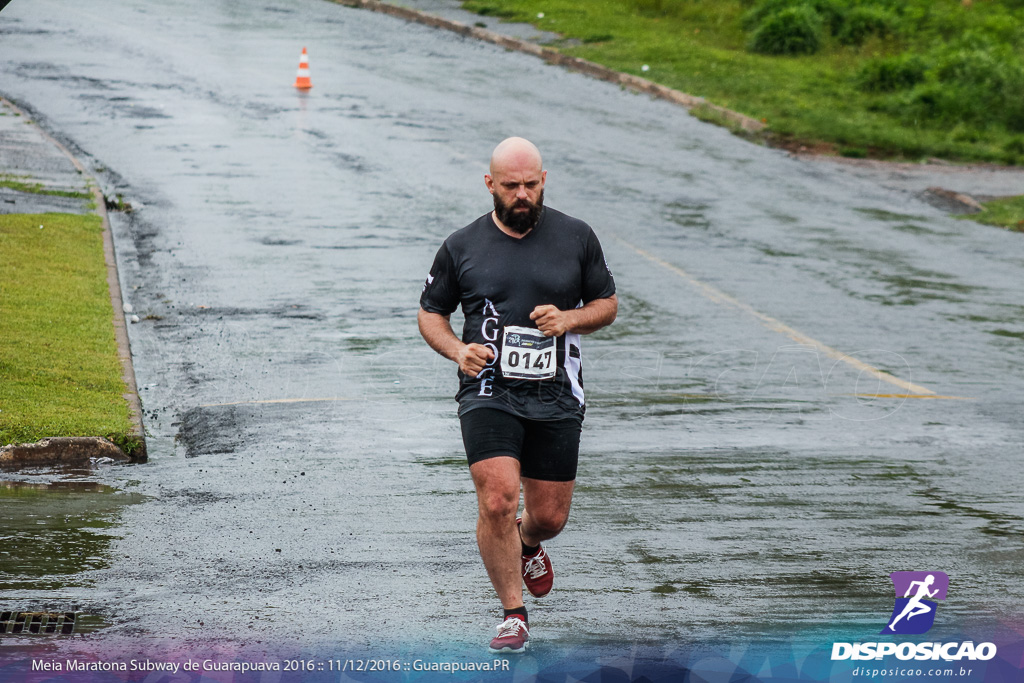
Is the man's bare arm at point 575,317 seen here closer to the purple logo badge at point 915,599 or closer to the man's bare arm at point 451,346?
the man's bare arm at point 451,346

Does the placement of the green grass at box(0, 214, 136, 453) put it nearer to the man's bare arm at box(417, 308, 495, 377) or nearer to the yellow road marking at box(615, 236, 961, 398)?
the man's bare arm at box(417, 308, 495, 377)

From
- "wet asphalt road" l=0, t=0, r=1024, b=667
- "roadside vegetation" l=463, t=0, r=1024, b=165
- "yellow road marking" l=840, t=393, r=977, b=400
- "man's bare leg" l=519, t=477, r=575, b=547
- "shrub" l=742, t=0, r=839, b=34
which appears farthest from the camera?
"shrub" l=742, t=0, r=839, b=34

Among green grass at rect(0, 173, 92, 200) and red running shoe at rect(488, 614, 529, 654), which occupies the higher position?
red running shoe at rect(488, 614, 529, 654)

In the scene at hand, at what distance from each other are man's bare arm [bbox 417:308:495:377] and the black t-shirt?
0.08 m

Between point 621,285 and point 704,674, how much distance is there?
9.25 metres

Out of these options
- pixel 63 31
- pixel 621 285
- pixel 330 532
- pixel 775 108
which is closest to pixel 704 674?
pixel 330 532

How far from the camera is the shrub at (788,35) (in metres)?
34.1

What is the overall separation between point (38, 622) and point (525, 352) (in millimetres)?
2348

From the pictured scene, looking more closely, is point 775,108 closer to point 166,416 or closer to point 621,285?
point 621,285

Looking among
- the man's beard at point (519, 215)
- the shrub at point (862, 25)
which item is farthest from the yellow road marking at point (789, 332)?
the shrub at point (862, 25)

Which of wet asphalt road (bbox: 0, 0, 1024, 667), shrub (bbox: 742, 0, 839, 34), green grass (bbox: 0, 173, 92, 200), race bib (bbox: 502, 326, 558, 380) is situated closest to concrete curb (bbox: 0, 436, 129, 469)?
wet asphalt road (bbox: 0, 0, 1024, 667)

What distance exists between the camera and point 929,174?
23516 mm

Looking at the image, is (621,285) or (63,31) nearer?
(621,285)

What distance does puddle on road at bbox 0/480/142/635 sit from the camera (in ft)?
20.0
